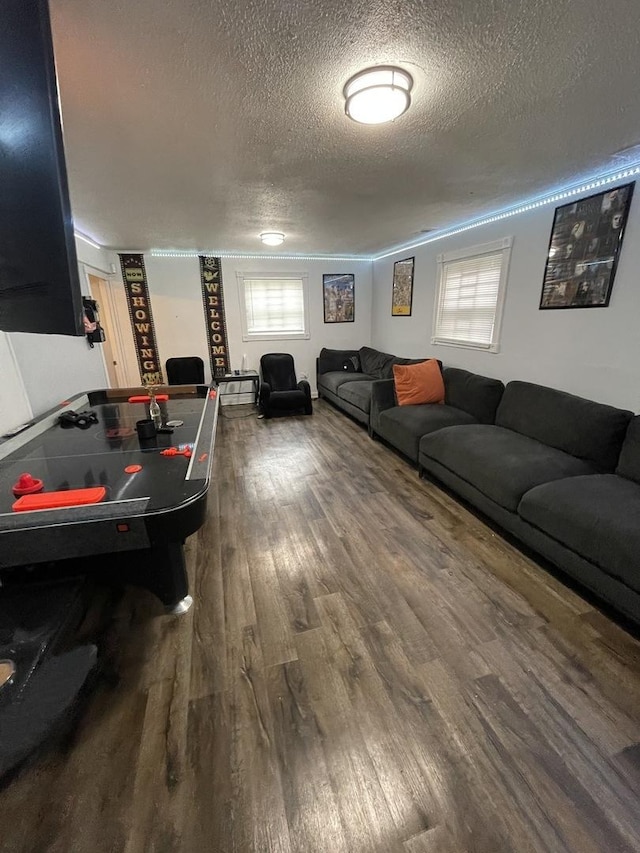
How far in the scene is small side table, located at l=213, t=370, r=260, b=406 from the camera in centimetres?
520

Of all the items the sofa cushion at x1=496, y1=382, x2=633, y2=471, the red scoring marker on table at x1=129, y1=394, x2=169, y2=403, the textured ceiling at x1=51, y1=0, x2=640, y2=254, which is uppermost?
the textured ceiling at x1=51, y1=0, x2=640, y2=254

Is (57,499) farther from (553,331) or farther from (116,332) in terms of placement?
(116,332)

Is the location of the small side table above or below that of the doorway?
below

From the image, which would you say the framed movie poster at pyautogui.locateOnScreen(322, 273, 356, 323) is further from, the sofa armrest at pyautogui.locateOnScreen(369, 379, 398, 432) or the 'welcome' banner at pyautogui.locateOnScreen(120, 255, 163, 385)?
the 'welcome' banner at pyautogui.locateOnScreen(120, 255, 163, 385)

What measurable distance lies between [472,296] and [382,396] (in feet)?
4.72

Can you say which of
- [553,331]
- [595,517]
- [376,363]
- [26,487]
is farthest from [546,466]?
[376,363]

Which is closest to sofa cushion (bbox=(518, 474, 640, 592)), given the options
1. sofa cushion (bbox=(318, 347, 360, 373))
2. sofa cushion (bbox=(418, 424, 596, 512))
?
sofa cushion (bbox=(418, 424, 596, 512))

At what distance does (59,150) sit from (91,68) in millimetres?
560

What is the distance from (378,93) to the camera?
1328mm

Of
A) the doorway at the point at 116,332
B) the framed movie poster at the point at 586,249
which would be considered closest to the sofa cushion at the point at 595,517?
the framed movie poster at the point at 586,249

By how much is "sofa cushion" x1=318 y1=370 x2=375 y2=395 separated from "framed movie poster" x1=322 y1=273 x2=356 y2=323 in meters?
0.95

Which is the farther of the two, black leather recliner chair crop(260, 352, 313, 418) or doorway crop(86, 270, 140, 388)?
black leather recliner chair crop(260, 352, 313, 418)

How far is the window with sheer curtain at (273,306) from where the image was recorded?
5.34 m

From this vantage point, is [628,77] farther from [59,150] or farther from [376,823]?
[376,823]
